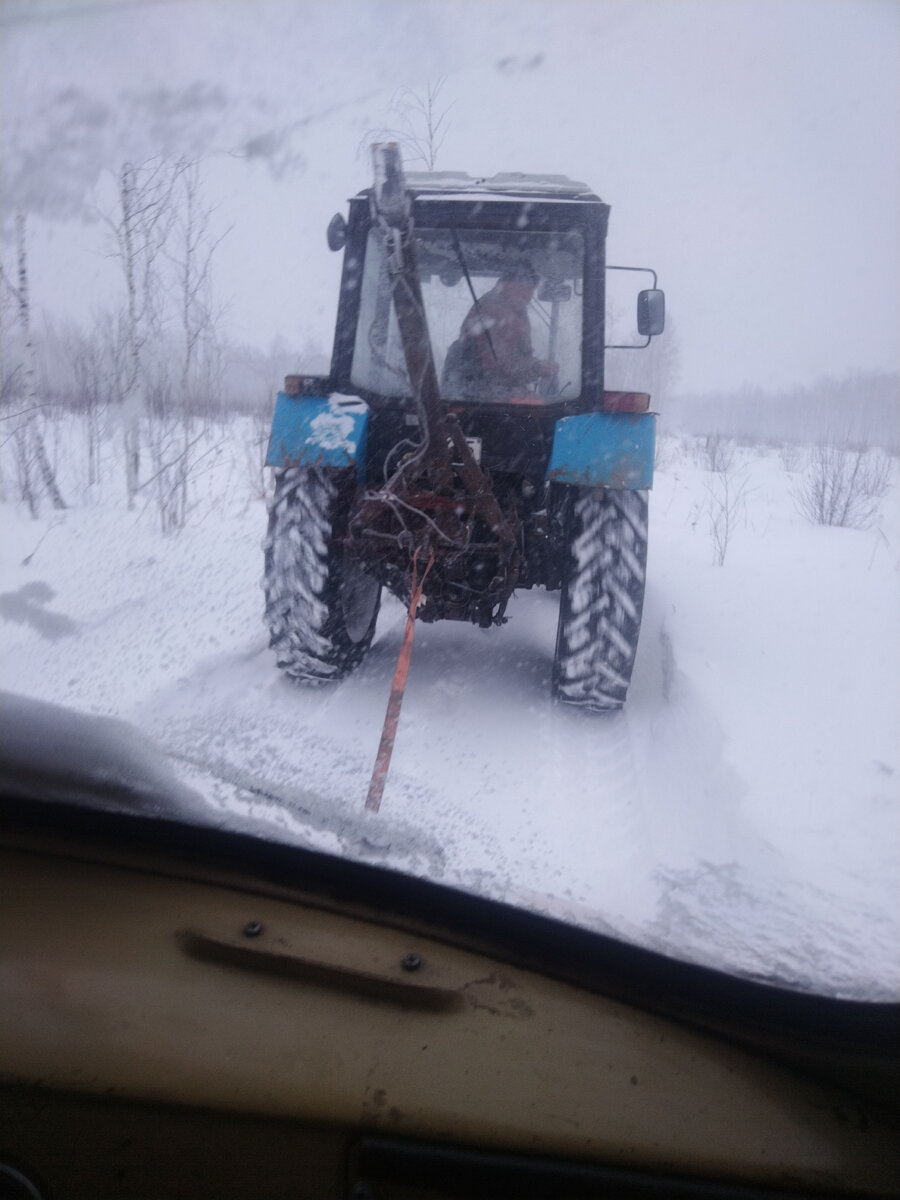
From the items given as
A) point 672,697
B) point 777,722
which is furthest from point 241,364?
point 777,722

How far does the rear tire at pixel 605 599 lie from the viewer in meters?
3.49

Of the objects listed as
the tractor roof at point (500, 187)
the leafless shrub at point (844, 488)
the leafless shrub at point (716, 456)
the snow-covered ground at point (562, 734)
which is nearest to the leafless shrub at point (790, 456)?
the leafless shrub at point (716, 456)

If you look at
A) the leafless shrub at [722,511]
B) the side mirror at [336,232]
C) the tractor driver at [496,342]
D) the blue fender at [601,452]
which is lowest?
the leafless shrub at [722,511]

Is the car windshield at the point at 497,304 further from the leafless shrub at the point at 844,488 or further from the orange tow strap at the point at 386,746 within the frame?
the leafless shrub at the point at 844,488

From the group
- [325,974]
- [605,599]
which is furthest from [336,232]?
[325,974]

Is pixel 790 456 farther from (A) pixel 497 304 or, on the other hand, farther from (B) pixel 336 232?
(B) pixel 336 232

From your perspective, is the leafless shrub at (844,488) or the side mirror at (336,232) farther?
the leafless shrub at (844,488)

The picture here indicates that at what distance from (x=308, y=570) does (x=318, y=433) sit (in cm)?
60

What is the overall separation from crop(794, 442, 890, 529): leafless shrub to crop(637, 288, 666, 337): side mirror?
14.5ft

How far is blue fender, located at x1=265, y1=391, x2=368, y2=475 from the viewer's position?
344cm

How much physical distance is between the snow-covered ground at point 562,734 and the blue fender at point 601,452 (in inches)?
40.5

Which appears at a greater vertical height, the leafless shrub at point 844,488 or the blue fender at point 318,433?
the blue fender at point 318,433

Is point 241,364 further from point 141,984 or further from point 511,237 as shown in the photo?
point 141,984

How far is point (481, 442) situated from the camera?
3473 millimetres
